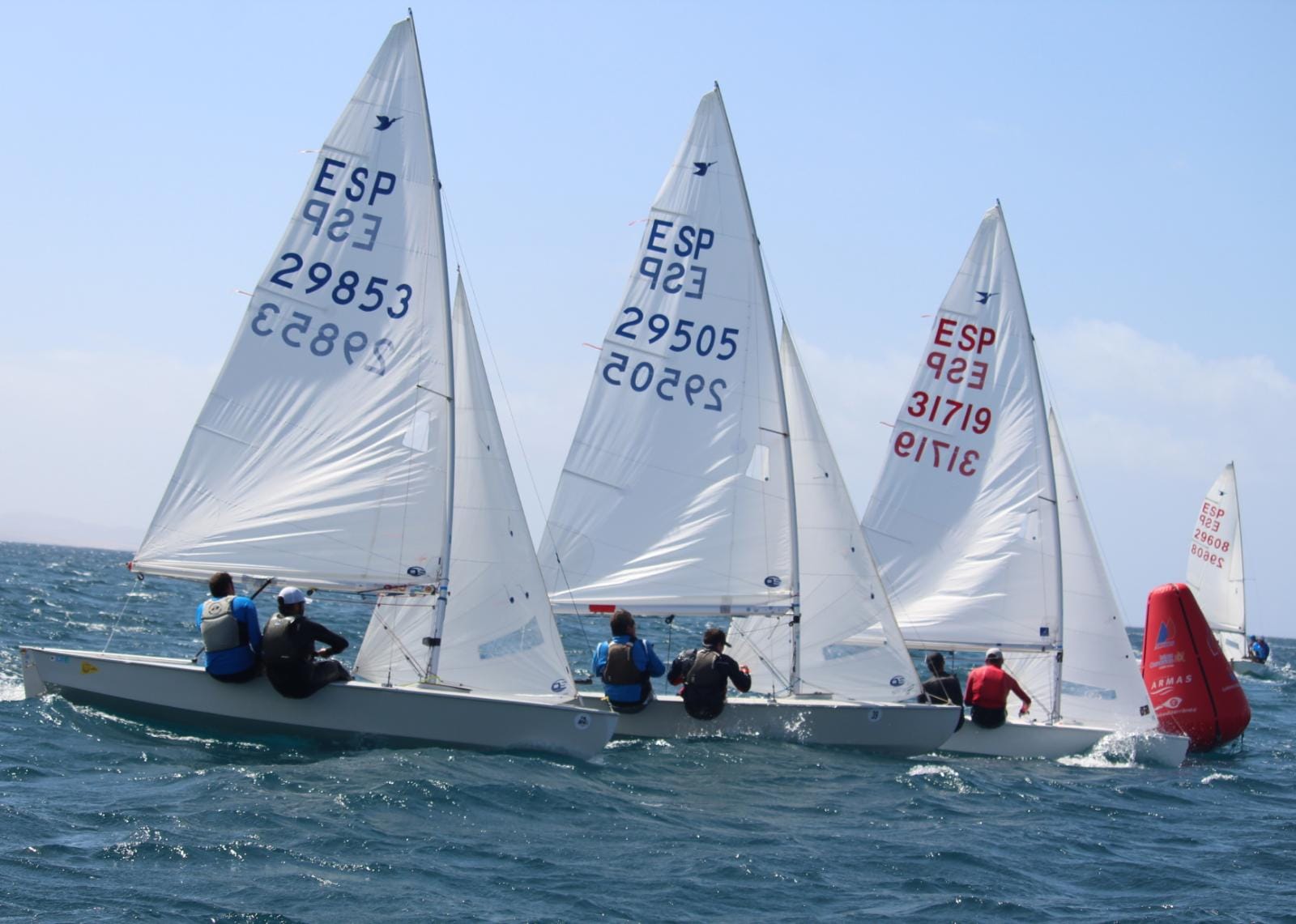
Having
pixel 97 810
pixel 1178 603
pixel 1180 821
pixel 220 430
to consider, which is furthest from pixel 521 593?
pixel 1178 603

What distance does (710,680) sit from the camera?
40.5 ft

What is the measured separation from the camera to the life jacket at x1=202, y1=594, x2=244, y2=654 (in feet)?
34.6

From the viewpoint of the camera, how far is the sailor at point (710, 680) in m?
12.3

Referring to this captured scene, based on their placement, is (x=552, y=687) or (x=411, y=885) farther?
(x=552, y=687)

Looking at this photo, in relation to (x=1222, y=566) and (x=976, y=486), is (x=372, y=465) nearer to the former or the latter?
(x=976, y=486)

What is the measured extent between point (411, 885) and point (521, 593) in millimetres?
4587

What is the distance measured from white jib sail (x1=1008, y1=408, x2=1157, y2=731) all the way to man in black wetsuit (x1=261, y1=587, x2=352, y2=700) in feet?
25.9

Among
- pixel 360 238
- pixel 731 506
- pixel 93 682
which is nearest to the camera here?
pixel 93 682

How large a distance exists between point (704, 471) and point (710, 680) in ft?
7.21

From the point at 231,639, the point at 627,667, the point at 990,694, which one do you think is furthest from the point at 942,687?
the point at 231,639

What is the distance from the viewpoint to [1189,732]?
49.6 ft

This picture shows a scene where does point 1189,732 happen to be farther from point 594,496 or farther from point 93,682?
point 93,682

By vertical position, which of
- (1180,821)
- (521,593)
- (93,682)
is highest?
(521,593)

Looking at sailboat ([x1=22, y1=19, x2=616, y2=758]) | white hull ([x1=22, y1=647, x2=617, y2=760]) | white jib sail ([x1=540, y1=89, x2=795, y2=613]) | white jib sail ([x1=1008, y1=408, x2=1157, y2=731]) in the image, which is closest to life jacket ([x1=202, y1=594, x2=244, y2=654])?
white hull ([x1=22, y1=647, x2=617, y2=760])
